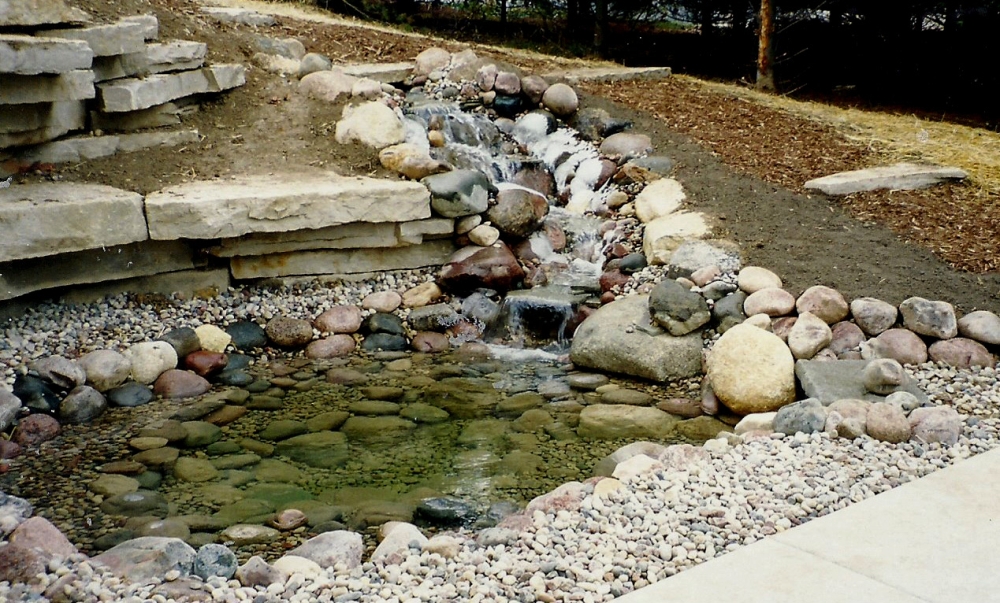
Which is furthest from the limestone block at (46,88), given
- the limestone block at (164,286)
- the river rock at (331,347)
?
the river rock at (331,347)

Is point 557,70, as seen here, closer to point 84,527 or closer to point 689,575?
point 84,527

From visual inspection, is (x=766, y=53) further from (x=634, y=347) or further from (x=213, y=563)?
(x=213, y=563)

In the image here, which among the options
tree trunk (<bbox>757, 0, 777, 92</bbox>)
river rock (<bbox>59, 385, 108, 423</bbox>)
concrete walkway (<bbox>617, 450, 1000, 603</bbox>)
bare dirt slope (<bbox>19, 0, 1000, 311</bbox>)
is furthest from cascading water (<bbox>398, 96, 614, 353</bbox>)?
concrete walkway (<bbox>617, 450, 1000, 603</bbox>)

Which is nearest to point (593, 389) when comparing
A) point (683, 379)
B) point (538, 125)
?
point (683, 379)

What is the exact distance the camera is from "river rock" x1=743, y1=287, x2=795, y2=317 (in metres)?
5.45

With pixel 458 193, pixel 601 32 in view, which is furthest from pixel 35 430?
pixel 601 32

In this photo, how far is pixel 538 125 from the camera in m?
8.15

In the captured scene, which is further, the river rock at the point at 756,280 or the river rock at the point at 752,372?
the river rock at the point at 756,280

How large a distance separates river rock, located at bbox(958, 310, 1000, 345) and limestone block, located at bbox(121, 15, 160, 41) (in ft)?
17.6

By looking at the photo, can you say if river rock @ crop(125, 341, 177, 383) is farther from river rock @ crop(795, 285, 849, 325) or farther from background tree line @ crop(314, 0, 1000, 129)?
background tree line @ crop(314, 0, 1000, 129)

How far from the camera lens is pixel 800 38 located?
12844 millimetres

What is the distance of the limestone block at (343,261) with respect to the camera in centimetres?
644

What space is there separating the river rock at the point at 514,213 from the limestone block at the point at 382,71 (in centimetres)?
193

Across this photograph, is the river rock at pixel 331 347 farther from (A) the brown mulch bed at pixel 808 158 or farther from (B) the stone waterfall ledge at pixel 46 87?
(A) the brown mulch bed at pixel 808 158
